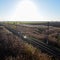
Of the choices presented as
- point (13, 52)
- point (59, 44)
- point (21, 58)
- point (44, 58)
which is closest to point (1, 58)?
point (13, 52)

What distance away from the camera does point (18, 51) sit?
12883 mm

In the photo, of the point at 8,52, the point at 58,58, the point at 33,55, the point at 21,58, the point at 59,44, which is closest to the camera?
the point at 21,58

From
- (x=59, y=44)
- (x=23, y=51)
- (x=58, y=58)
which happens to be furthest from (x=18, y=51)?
(x=59, y=44)

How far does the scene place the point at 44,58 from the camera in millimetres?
10773

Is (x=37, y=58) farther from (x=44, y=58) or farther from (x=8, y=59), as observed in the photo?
(x=8, y=59)

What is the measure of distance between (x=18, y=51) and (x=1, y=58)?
5.03 ft

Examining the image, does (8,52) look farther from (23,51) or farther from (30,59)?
(30,59)

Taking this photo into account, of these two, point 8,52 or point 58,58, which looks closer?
point 58,58

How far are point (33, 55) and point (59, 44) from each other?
31.2 ft

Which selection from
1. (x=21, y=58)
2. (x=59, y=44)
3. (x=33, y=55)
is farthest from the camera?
(x=59, y=44)

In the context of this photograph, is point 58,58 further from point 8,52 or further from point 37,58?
point 8,52

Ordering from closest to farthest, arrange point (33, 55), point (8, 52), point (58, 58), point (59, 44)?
point (33, 55) → point (58, 58) → point (8, 52) → point (59, 44)

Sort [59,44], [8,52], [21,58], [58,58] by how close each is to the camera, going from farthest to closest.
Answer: [59,44] < [8,52] < [58,58] < [21,58]

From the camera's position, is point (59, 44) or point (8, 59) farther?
point (59, 44)
